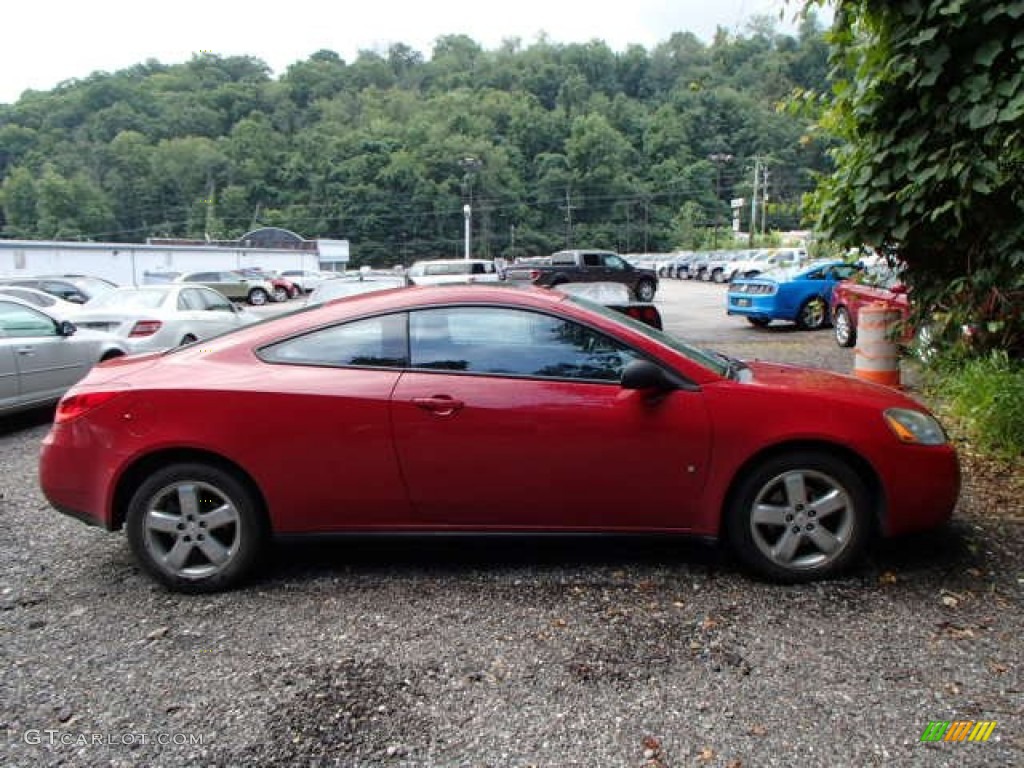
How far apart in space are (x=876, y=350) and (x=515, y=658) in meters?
6.93

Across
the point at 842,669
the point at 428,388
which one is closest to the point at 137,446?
the point at 428,388

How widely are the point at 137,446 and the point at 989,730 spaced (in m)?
3.76

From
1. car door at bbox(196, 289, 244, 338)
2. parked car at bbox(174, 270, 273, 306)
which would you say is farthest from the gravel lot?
parked car at bbox(174, 270, 273, 306)

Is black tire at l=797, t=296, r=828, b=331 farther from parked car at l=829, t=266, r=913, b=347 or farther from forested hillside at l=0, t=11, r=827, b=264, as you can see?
forested hillside at l=0, t=11, r=827, b=264

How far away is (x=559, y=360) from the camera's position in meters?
3.80

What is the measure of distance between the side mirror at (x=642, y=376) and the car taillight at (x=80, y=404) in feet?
8.22

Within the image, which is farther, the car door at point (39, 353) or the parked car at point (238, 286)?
the parked car at point (238, 286)

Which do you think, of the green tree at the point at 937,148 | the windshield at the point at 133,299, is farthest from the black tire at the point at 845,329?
the windshield at the point at 133,299

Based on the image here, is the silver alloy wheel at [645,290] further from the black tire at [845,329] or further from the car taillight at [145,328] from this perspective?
the car taillight at [145,328]

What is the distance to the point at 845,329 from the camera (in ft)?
43.5

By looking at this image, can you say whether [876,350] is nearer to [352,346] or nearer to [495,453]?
[495,453]

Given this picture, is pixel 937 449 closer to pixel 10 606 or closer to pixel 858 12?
pixel 858 12

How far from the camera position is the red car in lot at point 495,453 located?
3.66m

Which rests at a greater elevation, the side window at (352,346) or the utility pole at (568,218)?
the utility pole at (568,218)
